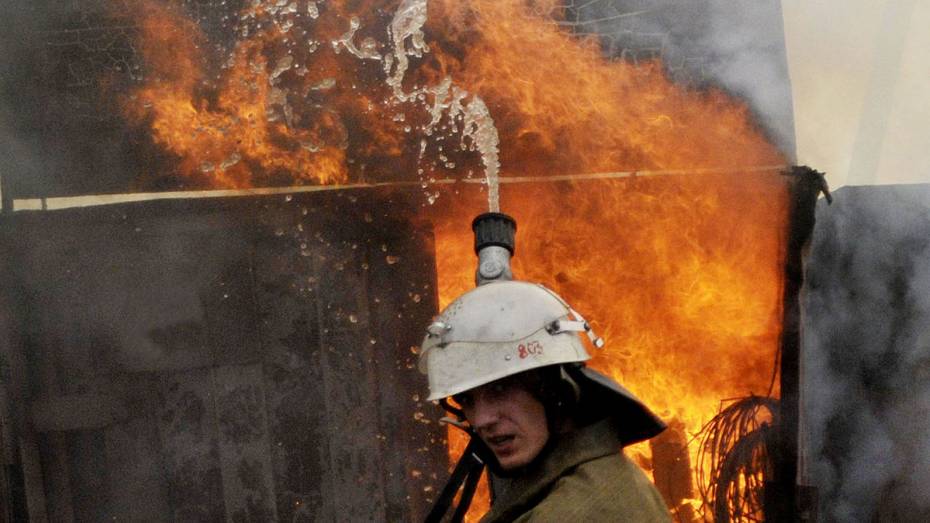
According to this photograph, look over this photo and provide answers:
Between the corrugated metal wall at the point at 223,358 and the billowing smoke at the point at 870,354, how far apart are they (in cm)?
293

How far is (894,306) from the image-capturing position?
198 inches

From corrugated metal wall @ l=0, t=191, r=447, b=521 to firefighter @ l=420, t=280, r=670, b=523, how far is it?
2.41m

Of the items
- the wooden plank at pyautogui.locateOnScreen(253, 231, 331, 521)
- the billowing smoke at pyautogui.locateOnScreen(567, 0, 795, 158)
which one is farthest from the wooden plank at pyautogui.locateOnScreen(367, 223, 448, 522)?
the billowing smoke at pyautogui.locateOnScreen(567, 0, 795, 158)

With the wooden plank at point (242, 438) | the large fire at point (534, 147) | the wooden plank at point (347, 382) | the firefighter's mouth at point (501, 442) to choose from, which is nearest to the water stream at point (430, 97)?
the large fire at point (534, 147)

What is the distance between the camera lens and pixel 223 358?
4.91 m

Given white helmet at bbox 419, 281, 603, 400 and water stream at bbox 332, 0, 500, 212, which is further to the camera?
water stream at bbox 332, 0, 500, 212

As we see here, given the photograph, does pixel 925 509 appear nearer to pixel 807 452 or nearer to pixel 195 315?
pixel 807 452

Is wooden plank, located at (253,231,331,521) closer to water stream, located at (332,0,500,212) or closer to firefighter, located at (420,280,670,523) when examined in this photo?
water stream, located at (332,0,500,212)

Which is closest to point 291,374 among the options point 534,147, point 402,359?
point 402,359

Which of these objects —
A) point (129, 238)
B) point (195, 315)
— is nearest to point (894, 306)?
point (195, 315)

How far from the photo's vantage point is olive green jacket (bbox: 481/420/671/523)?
2037 mm

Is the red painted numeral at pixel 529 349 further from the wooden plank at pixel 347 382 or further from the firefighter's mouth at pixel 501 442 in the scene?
the wooden plank at pixel 347 382

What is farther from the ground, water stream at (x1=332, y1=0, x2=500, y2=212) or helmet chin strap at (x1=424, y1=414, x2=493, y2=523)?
water stream at (x1=332, y1=0, x2=500, y2=212)

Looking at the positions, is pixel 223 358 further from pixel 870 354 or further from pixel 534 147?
pixel 870 354
